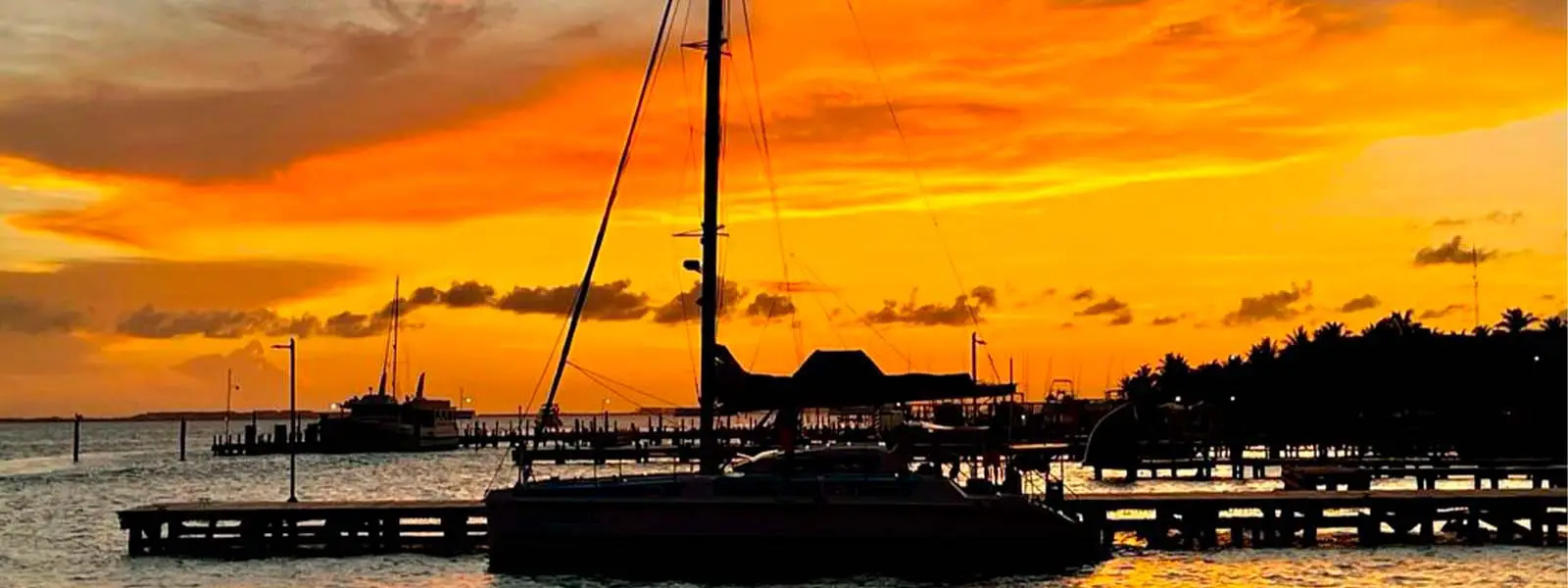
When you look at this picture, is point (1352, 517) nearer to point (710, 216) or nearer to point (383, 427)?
point (710, 216)

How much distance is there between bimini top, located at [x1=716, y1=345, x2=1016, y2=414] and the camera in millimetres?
38906

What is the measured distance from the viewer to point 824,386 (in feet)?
128

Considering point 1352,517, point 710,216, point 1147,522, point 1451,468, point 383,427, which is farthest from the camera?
point 383,427

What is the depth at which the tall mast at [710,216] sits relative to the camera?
37.7 metres

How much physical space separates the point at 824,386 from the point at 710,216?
15.2 ft

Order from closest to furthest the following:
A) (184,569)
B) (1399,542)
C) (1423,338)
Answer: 1. (184,569)
2. (1399,542)
3. (1423,338)

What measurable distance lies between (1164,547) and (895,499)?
9952mm

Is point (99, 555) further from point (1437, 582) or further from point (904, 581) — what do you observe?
point (1437, 582)

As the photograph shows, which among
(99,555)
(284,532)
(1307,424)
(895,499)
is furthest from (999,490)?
(1307,424)

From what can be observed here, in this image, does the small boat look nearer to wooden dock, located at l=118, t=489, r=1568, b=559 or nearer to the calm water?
the calm water

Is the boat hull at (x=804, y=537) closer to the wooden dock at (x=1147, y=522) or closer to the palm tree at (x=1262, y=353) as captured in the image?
the wooden dock at (x=1147, y=522)

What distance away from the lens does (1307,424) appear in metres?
124

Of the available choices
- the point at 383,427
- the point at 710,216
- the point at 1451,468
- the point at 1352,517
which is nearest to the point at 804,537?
the point at 710,216

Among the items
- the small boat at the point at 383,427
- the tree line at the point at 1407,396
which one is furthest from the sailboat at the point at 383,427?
the tree line at the point at 1407,396
